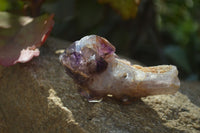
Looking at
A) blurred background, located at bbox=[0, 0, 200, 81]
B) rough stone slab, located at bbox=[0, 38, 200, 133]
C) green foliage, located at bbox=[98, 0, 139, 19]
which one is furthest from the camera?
blurred background, located at bbox=[0, 0, 200, 81]

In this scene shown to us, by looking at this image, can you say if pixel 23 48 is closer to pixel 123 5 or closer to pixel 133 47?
pixel 123 5

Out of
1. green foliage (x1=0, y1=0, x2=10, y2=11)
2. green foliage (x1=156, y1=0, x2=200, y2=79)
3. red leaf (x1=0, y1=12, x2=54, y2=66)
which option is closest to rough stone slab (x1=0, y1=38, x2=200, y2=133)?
red leaf (x1=0, y1=12, x2=54, y2=66)

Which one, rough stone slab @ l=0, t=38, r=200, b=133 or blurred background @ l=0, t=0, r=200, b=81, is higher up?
blurred background @ l=0, t=0, r=200, b=81

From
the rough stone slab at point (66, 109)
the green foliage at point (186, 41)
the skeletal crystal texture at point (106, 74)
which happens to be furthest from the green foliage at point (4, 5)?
the green foliage at point (186, 41)

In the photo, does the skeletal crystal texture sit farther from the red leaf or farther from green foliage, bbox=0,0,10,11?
green foliage, bbox=0,0,10,11

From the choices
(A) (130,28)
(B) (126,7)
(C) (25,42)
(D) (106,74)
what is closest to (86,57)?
(D) (106,74)
